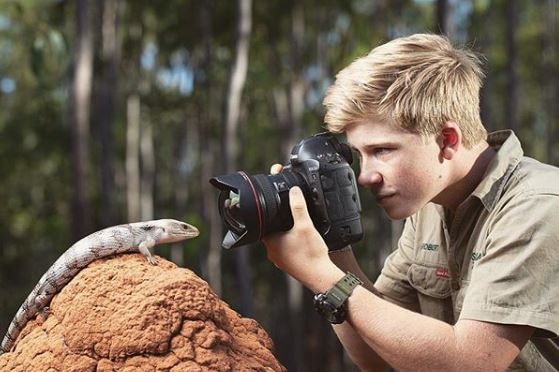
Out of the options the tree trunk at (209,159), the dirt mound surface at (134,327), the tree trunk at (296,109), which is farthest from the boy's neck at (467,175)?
the tree trunk at (296,109)

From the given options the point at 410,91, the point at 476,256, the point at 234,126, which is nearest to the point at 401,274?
the point at 476,256

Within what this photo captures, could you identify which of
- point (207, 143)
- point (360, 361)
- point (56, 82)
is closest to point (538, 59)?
point (207, 143)

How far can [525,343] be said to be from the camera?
3.29m

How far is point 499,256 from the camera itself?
10.6 ft

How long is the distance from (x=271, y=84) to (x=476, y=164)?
19.1m

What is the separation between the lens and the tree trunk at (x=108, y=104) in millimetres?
21047

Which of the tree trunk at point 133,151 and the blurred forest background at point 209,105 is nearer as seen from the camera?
the blurred forest background at point 209,105

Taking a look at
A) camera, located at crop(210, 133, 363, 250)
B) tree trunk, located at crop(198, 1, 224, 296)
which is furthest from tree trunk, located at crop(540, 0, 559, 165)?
camera, located at crop(210, 133, 363, 250)

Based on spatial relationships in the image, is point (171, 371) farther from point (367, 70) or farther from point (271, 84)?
point (271, 84)

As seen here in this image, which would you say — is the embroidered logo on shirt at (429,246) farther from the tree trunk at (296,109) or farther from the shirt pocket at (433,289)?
the tree trunk at (296,109)

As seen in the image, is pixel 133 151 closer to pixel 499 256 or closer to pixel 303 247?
pixel 303 247

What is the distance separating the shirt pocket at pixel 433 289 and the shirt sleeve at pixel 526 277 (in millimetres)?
664

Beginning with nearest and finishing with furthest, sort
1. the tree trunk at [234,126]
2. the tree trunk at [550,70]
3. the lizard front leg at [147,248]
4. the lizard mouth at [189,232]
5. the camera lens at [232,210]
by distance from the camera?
the camera lens at [232,210] → the lizard front leg at [147,248] → the lizard mouth at [189,232] → the tree trunk at [234,126] → the tree trunk at [550,70]

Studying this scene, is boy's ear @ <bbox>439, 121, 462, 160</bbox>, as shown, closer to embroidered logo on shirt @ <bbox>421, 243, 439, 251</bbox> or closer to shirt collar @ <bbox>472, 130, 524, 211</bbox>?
shirt collar @ <bbox>472, 130, 524, 211</bbox>
